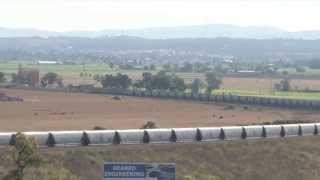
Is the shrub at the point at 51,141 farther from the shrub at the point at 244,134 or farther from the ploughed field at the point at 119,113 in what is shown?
the ploughed field at the point at 119,113

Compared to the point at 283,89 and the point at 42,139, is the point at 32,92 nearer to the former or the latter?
the point at 283,89

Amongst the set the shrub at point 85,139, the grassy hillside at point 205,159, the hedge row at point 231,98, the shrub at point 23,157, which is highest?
the shrub at point 23,157

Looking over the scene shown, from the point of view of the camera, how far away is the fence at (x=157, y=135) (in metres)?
45.9

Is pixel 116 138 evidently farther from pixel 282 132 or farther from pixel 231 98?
pixel 231 98

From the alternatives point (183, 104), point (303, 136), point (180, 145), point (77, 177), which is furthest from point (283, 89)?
point (77, 177)

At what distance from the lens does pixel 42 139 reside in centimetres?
4562

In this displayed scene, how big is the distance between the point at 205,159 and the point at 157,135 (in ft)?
14.0

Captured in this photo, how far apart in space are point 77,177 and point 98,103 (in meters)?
65.6


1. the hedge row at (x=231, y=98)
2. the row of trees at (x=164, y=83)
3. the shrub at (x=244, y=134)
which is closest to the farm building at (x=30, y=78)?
the row of trees at (x=164, y=83)

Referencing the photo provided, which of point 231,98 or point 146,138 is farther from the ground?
point 146,138

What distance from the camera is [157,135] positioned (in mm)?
49906

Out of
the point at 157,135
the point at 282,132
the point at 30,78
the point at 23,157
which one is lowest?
the point at 30,78

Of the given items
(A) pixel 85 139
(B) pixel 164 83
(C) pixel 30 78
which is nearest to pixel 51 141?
(A) pixel 85 139

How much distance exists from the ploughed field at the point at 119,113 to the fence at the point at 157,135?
20341mm
